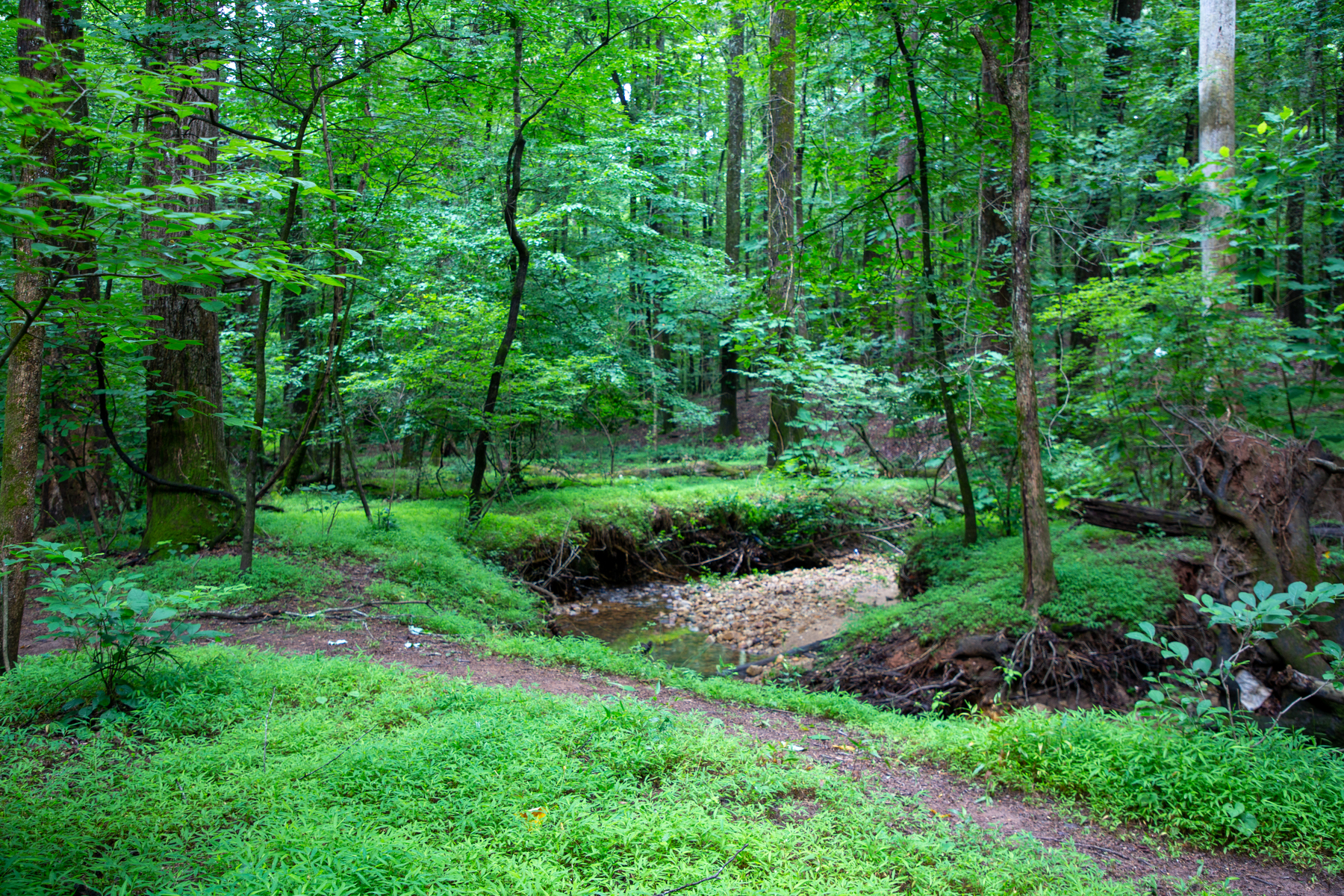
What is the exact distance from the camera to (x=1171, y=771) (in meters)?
3.37

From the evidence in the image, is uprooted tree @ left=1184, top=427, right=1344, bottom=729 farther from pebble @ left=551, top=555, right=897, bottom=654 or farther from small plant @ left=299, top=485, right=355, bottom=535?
small plant @ left=299, top=485, right=355, bottom=535

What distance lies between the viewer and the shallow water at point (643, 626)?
25.0 feet

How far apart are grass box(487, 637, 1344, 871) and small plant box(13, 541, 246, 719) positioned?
4.00 metres

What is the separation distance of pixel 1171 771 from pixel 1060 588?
2445mm

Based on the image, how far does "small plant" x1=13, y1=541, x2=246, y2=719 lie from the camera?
327 centimetres

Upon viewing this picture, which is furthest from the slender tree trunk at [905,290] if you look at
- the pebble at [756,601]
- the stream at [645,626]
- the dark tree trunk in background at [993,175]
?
the stream at [645,626]

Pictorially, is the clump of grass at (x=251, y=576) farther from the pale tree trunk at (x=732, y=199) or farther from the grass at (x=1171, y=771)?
the pale tree trunk at (x=732, y=199)

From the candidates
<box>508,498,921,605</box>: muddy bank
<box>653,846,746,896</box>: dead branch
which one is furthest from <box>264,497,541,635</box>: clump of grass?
<box>653,846,746,896</box>: dead branch

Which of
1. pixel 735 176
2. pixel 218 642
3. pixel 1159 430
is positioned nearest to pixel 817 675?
pixel 1159 430

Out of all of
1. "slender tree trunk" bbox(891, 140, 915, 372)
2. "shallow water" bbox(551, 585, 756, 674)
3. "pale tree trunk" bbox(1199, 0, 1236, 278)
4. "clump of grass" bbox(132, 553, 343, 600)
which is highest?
"pale tree trunk" bbox(1199, 0, 1236, 278)

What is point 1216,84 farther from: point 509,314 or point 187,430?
point 187,430

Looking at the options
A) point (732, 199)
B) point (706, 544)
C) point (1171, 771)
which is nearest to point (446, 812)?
point (1171, 771)

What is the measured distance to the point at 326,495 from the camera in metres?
9.61

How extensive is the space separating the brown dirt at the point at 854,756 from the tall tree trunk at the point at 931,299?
3498mm
